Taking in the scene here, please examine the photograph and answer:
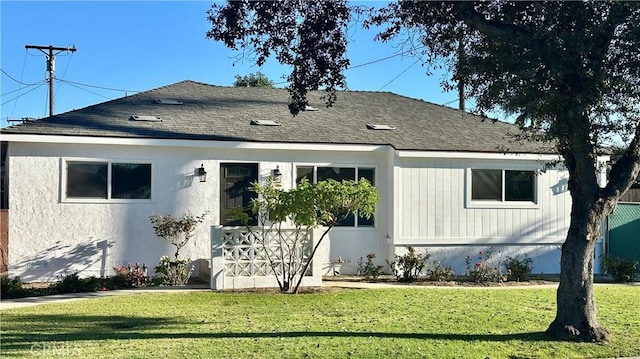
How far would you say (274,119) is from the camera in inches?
633

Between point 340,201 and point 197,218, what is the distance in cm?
416

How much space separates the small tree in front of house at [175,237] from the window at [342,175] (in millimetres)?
2579

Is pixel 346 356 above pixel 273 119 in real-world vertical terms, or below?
below

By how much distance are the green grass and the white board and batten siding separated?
3310mm

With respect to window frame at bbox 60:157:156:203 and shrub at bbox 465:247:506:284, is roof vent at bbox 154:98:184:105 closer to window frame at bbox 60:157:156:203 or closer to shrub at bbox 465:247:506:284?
window frame at bbox 60:157:156:203

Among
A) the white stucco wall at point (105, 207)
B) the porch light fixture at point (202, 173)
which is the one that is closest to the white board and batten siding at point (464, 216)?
the white stucco wall at point (105, 207)

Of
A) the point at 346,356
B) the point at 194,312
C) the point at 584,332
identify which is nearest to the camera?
the point at 346,356

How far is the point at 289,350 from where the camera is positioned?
7.33 m

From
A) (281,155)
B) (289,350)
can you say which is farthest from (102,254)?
(289,350)

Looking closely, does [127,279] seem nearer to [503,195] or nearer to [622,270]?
[503,195]

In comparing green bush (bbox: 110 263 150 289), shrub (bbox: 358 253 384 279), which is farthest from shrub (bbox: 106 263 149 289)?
shrub (bbox: 358 253 384 279)

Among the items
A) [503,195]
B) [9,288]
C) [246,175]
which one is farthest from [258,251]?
[503,195]

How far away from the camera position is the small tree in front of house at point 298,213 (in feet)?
38.5

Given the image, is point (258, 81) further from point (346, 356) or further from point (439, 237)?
point (346, 356)
